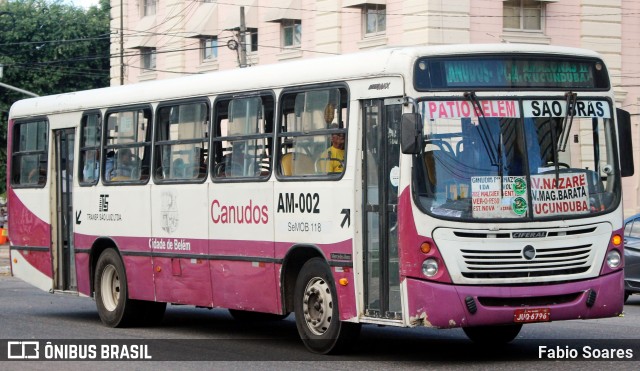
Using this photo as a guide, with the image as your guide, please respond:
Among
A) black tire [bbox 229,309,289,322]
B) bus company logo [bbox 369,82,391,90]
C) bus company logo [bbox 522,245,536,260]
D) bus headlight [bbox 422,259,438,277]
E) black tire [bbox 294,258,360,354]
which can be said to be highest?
bus company logo [bbox 369,82,391,90]

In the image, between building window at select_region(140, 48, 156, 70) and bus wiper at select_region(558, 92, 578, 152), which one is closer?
bus wiper at select_region(558, 92, 578, 152)

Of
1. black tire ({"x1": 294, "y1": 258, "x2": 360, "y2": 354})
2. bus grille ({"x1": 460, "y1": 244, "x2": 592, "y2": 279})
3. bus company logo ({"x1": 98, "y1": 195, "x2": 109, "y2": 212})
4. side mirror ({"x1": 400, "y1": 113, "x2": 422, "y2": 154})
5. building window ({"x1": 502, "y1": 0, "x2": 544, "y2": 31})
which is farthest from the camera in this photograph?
building window ({"x1": 502, "y1": 0, "x2": 544, "y2": 31})

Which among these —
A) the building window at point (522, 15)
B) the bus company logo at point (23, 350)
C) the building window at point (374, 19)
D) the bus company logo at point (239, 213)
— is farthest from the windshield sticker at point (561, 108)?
the building window at point (374, 19)

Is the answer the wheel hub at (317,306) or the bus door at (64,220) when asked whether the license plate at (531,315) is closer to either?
the wheel hub at (317,306)

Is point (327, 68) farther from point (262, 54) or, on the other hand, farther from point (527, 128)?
point (262, 54)

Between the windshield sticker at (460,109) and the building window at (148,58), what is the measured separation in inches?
1392

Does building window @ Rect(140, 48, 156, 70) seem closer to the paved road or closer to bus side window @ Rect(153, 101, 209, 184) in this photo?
the paved road

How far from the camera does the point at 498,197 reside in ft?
40.4

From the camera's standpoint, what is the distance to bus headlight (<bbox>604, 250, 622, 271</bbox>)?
12773 mm

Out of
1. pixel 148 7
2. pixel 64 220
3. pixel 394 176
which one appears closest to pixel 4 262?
pixel 148 7

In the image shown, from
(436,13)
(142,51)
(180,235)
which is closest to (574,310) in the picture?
(180,235)

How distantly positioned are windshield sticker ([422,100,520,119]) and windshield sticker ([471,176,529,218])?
1.92 ft

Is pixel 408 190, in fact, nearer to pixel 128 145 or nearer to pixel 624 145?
pixel 624 145

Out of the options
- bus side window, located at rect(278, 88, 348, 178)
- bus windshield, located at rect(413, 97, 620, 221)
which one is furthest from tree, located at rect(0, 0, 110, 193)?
bus windshield, located at rect(413, 97, 620, 221)
